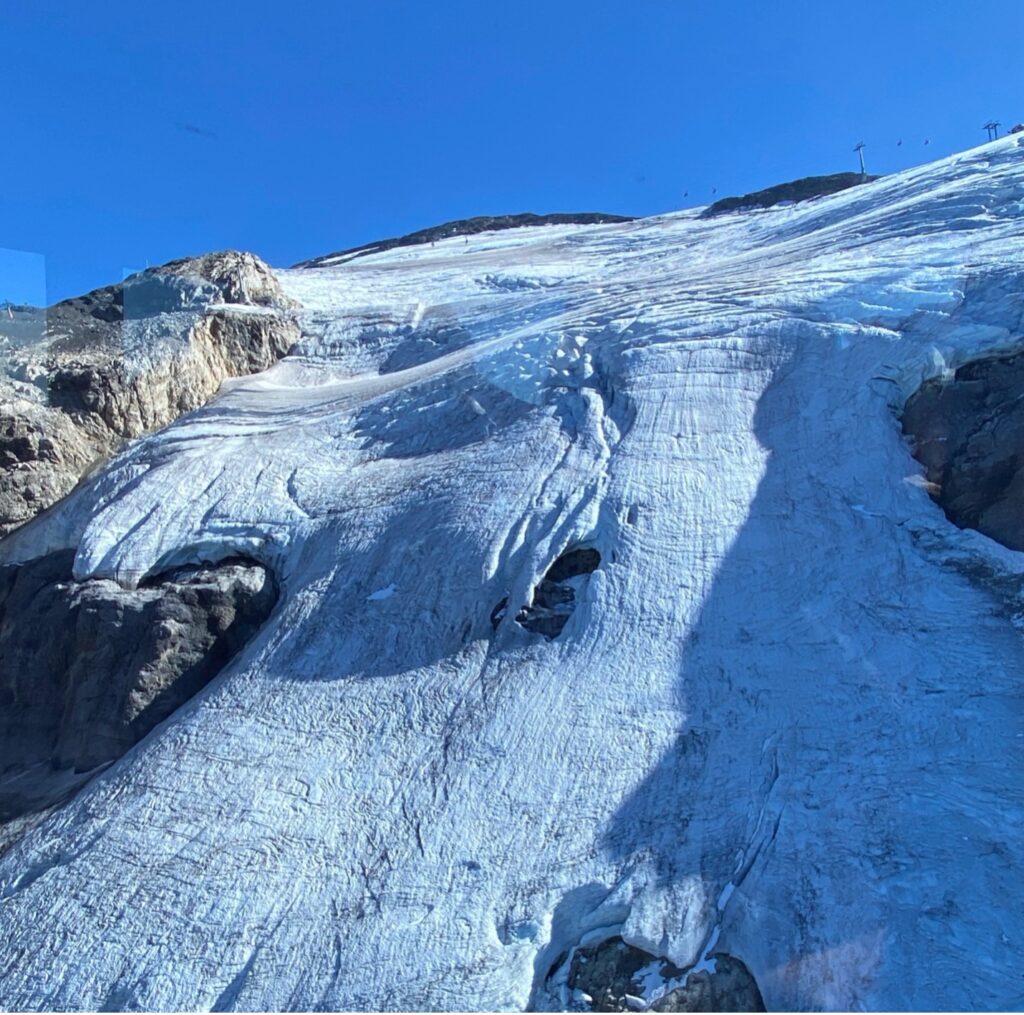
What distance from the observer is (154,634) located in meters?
8.91

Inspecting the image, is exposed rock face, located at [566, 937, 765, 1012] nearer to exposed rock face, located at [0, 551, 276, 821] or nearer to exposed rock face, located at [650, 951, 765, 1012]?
exposed rock face, located at [650, 951, 765, 1012]

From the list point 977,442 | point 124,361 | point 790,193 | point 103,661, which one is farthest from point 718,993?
point 790,193

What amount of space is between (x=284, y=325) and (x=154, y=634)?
269 inches

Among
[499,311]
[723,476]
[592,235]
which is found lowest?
[723,476]

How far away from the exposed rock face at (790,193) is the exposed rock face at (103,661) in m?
15.6

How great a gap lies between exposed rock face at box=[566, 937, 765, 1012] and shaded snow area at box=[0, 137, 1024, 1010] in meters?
0.02

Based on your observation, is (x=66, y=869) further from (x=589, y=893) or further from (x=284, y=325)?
(x=284, y=325)

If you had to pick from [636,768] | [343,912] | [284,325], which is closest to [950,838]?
[636,768]

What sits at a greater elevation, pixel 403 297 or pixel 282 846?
pixel 403 297

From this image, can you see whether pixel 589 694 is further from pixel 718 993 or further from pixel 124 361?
pixel 124 361

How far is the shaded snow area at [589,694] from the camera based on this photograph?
595 cm

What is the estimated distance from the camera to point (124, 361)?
13.0 m

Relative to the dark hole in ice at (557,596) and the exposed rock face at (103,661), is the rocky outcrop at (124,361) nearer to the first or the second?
the exposed rock face at (103,661)

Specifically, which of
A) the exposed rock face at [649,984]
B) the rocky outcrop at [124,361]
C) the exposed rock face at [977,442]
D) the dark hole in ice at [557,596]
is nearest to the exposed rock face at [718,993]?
the exposed rock face at [649,984]
